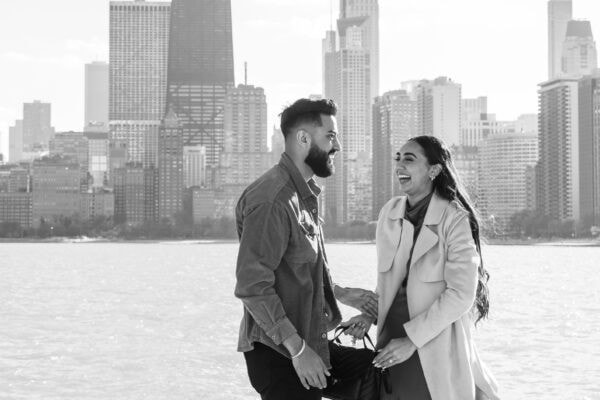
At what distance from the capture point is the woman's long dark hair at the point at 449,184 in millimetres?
4941

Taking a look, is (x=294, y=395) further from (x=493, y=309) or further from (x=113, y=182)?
(x=113, y=182)

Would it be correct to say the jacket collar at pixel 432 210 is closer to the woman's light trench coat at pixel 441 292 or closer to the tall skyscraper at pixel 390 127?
the woman's light trench coat at pixel 441 292

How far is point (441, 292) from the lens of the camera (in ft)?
15.6

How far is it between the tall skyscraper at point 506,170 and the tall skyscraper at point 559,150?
16.0 feet

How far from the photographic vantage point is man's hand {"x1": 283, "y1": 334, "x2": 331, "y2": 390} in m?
4.43

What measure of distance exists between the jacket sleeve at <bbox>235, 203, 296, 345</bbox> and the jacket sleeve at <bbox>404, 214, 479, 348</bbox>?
619 mm

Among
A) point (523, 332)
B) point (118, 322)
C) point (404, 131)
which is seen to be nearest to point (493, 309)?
point (523, 332)

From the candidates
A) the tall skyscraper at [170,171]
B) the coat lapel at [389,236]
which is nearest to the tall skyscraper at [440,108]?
the tall skyscraper at [170,171]

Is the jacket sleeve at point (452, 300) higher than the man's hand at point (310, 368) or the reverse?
higher

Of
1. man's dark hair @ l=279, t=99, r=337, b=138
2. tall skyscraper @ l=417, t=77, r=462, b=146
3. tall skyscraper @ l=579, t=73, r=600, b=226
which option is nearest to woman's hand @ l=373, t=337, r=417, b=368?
man's dark hair @ l=279, t=99, r=337, b=138

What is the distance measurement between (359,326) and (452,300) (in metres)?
0.59

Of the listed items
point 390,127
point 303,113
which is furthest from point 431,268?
point 390,127

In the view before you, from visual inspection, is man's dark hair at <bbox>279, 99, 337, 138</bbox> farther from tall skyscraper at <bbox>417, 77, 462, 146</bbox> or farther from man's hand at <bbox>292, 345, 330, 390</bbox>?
tall skyscraper at <bbox>417, 77, 462, 146</bbox>

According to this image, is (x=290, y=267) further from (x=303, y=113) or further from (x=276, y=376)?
(x=303, y=113)
